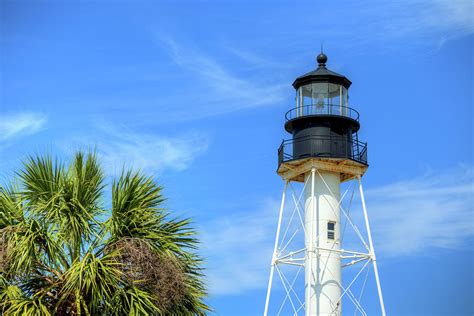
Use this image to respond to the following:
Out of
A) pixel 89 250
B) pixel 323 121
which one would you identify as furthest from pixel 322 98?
pixel 89 250

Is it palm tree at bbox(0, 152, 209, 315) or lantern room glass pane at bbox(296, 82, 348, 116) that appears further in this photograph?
lantern room glass pane at bbox(296, 82, 348, 116)

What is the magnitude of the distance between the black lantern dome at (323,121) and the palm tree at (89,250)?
1279 centimetres

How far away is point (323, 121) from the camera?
31406mm

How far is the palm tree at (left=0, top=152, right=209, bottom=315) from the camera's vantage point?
17.4 m

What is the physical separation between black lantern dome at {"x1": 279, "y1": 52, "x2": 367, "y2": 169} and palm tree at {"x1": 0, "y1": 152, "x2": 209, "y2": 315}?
12.8m

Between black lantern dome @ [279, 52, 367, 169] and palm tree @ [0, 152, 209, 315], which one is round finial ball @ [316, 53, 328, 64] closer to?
black lantern dome @ [279, 52, 367, 169]

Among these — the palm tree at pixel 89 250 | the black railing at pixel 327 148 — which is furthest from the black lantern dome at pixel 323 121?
the palm tree at pixel 89 250

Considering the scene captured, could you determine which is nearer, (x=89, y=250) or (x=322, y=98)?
(x=89, y=250)

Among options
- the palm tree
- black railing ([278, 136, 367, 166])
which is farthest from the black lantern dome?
the palm tree

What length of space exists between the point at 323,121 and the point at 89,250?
15.1m

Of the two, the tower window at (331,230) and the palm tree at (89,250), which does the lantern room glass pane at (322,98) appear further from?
the palm tree at (89,250)

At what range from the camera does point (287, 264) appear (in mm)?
31438

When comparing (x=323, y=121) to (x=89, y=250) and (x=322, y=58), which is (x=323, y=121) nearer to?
(x=322, y=58)

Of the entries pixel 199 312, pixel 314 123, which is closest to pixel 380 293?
pixel 314 123
